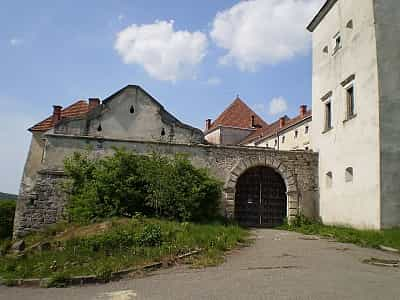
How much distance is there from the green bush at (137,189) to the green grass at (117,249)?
4.44 feet

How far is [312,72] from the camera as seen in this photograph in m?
20.7

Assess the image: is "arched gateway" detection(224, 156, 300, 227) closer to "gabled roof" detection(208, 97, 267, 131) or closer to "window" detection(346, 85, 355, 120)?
"window" detection(346, 85, 355, 120)

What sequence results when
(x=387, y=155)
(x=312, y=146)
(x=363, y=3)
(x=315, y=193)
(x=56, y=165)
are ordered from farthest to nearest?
(x=312, y=146), (x=315, y=193), (x=56, y=165), (x=363, y=3), (x=387, y=155)

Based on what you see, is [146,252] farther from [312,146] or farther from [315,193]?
[312,146]

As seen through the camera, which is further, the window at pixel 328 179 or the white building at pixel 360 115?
the window at pixel 328 179

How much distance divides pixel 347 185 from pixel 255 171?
→ 4485 mm

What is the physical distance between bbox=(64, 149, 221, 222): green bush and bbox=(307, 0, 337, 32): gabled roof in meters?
10.3

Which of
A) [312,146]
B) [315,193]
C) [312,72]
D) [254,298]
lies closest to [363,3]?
[312,72]

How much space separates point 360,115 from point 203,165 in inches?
272

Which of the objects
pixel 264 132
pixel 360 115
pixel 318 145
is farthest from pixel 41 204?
pixel 264 132

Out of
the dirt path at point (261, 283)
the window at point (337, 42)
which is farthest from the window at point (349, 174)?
the dirt path at point (261, 283)

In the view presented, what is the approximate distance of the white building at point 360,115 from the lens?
13.7m

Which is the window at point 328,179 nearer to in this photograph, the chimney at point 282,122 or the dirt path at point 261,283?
the dirt path at point 261,283

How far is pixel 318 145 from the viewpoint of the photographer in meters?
19.1
